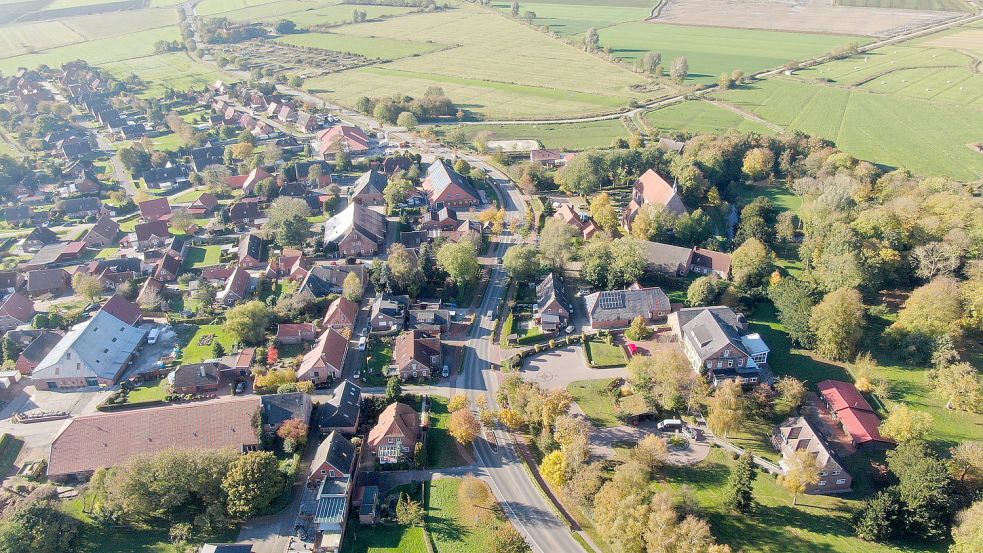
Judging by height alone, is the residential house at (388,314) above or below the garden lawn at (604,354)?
above

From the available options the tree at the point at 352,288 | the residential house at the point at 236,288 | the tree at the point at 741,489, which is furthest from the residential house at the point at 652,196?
the residential house at the point at 236,288

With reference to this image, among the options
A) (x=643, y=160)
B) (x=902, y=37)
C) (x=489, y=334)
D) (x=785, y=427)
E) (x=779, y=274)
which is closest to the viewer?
(x=785, y=427)

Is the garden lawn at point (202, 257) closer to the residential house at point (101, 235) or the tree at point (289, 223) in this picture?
the tree at point (289, 223)

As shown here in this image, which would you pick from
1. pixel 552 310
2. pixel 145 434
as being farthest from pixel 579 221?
pixel 145 434

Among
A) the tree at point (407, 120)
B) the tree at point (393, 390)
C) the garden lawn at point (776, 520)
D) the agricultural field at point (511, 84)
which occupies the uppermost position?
the agricultural field at point (511, 84)

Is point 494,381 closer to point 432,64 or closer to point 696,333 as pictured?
point 696,333

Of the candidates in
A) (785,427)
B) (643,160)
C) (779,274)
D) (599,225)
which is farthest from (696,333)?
(643,160)
